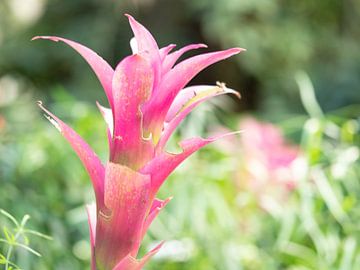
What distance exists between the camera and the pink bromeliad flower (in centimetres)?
58

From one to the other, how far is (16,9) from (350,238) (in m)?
4.62

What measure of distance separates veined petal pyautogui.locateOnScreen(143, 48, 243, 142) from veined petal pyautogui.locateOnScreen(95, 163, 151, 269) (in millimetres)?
51

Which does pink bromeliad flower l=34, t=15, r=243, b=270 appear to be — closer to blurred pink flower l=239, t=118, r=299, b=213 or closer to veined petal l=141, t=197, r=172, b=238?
veined petal l=141, t=197, r=172, b=238

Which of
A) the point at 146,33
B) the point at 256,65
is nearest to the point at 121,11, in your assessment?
the point at 256,65

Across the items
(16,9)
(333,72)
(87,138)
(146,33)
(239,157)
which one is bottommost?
(333,72)

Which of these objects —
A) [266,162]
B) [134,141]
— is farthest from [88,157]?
[266,162]

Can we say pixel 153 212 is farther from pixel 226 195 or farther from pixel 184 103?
pixel 226 195

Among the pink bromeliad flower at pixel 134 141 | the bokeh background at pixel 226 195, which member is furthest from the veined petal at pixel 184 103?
the bokeh background at pixel 226 195

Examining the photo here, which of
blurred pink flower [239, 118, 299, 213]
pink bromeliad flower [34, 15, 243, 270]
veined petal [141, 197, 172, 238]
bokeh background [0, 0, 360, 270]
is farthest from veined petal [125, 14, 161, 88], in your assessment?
blurred pink flower [239, 118, 299, 213]

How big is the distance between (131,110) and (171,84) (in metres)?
0.04

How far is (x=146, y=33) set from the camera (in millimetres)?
607

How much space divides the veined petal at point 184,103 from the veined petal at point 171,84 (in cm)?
2

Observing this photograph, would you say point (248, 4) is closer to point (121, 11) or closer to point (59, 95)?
point (121, 11)

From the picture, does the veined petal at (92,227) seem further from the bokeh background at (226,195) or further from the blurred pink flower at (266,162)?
the blurred pink flower at (266,162)
